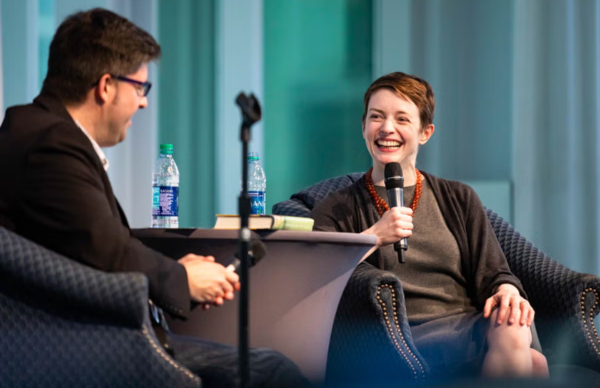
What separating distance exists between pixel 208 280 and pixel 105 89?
46cm

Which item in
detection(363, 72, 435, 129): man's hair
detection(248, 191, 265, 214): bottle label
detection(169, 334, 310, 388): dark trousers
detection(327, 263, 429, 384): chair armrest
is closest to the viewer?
detection(169, 334, 310, 388): dark trousers

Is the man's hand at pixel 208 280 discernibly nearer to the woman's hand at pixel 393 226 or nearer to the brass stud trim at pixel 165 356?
the brass stud trim at pixel 165 356

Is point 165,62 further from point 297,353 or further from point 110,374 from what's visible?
point 110,374

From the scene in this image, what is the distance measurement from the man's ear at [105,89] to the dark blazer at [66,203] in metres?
0.11

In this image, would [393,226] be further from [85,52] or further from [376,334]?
[85,52]

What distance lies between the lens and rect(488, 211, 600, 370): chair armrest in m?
2.35

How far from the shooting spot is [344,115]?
4.11 metres

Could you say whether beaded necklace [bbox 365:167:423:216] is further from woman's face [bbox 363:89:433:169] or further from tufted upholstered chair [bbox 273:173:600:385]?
tufted upholstered chair [bbox 273:173:600:385]

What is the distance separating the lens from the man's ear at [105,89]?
167 cm

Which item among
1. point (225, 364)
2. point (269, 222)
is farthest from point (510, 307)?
point (225, 364)

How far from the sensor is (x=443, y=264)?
8.09ft

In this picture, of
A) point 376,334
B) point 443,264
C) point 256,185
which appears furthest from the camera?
point 256,185

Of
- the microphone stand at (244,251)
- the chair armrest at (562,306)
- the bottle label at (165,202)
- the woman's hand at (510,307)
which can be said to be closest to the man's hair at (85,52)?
the microphone stand at (244,251)

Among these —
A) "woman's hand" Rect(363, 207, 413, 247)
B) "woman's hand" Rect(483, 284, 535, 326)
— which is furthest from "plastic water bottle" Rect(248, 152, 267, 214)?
"woman's hand" Rect(483, 284, 535, 326)
